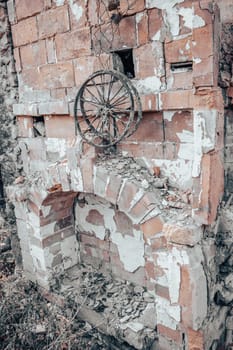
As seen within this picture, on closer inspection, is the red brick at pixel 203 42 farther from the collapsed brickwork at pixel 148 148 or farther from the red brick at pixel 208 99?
the red brick at pixel 208 99

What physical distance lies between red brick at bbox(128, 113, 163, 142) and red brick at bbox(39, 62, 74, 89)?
1.17m

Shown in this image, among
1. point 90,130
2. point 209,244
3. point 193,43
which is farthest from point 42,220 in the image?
point 193,43

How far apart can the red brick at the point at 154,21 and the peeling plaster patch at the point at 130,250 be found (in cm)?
251

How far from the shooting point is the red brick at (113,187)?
12.7 ft

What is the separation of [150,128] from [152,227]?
1.10 meters

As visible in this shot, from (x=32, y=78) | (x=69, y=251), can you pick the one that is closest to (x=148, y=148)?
(x=32, y=78)

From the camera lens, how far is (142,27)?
11.6 ft

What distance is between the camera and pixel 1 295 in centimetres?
528

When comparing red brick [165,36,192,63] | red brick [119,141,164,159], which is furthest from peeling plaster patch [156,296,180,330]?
red brick [165,36,192,63]

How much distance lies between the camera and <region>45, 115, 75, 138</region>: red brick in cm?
449

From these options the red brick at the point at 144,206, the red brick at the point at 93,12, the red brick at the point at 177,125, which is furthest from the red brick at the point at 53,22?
the red brick at the point at 144,206

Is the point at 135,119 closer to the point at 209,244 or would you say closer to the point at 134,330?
the point at 209,244

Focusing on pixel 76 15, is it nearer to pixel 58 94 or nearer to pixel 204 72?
pixel 58 94

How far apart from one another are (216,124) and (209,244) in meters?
1.27
